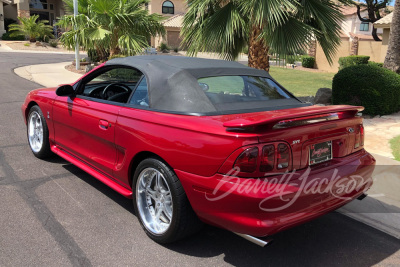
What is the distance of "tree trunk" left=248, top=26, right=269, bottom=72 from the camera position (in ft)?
30.3

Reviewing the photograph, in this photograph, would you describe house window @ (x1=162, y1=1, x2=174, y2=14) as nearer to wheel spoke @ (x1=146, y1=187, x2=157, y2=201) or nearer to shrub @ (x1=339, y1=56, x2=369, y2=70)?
shrub @ (x1=339, y1=56, x2=369, y2=70)

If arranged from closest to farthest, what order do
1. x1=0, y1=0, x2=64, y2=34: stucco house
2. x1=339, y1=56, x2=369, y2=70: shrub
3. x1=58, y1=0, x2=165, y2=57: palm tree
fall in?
x1=58, y1=0, x2=165, y2=57: palm tree < x1=339, y1=56, x2=369, y2=70: shrub < x1=0, y1=0, x2=64, y2=34: stucco house

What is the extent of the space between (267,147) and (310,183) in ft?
1.57

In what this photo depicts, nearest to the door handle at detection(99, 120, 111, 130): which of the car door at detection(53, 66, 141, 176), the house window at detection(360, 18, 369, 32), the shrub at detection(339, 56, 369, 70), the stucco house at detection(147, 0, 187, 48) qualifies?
the car door at detection(53, 66, 141, 176)

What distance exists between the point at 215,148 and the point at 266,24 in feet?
18.8

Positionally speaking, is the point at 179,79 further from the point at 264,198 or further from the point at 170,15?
the point at 170,15

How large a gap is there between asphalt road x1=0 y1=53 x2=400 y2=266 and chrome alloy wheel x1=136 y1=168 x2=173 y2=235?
0.53ft

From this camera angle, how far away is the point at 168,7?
4909cm

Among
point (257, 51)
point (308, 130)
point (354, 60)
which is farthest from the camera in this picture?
point (354, 60)

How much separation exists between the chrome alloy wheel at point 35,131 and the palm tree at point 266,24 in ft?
13.9

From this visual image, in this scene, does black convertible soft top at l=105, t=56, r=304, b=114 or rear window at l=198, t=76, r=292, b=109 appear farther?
rear window at l=198, t=76, r=292, b=109

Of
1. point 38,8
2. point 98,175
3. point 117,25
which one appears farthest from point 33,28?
point 98,175

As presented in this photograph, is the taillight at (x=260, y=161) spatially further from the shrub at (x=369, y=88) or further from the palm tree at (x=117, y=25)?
the palm tree at (x=117, y=25)

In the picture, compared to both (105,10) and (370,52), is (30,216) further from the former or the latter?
(370,52)
